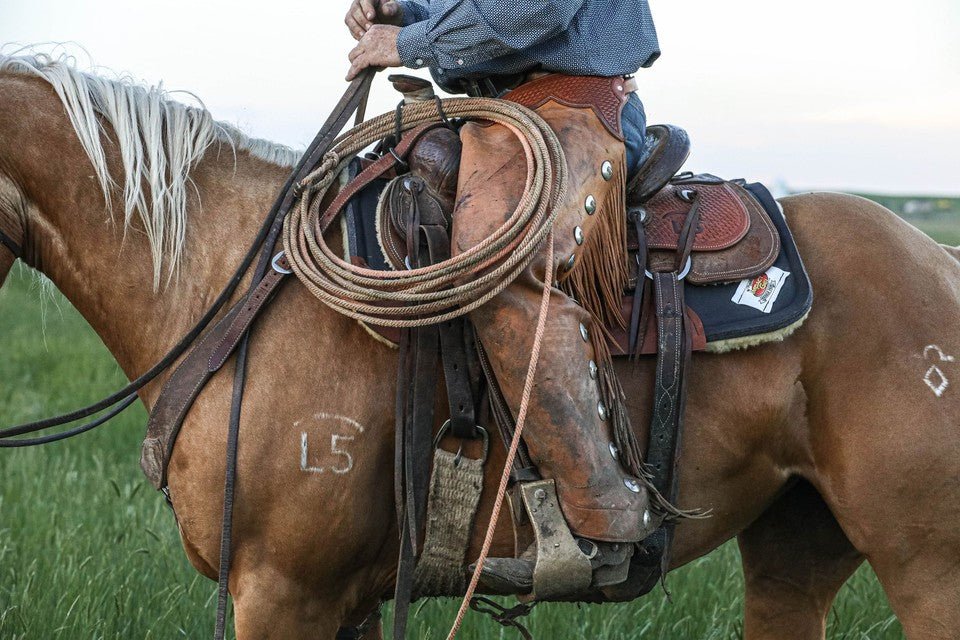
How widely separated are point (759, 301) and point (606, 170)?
0.58 metres

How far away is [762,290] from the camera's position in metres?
2.84

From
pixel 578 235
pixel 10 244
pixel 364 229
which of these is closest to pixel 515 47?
pixel 578 235

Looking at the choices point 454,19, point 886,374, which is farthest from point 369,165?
point 886,374

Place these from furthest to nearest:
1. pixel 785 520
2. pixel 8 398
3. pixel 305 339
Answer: pixel 8 398 < pixel 785 520 < pixel 305 339

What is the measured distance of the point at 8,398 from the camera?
26.9 ft

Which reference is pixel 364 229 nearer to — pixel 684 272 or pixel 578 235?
pixel 578 235

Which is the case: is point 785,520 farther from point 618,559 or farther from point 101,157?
point 101,157

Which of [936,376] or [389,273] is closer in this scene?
[389,273]

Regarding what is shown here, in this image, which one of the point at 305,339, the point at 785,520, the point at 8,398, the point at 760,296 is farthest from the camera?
the point at 8,398

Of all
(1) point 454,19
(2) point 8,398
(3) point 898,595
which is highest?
(1) point 454,19

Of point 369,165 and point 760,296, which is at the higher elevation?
point 369,165

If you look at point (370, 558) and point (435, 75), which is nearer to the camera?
point (370, 558)

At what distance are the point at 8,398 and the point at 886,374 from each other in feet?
24.3

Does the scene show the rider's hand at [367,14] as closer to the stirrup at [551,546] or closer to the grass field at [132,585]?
the grass field at [132,585]
